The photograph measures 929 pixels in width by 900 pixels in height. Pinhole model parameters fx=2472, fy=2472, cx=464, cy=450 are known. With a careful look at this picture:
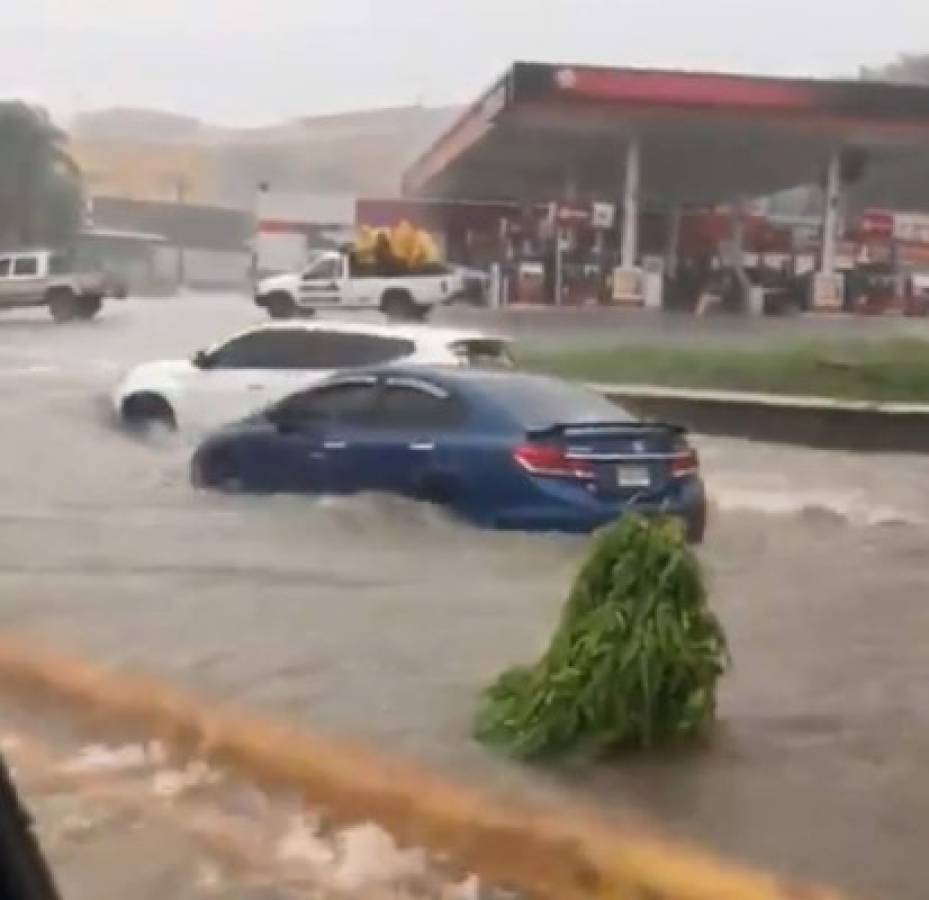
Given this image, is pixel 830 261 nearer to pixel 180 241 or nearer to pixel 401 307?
pixel 401 307

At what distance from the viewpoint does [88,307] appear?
29.3 m

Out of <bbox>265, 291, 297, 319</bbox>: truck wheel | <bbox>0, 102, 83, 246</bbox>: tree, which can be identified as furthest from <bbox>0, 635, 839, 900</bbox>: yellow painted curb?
<bbox>265, 291, 297, 319</bbox>: truck wheel

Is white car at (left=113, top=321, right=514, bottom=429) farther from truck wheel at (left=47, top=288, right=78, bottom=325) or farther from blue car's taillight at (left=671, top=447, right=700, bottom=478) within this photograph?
truck wheel at (left=47, top=288, right=78, bottom=325)

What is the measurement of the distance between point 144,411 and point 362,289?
32.7 ft

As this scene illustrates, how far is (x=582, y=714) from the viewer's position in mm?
7477

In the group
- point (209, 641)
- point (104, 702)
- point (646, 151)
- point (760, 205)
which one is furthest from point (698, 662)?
point (760, 205)

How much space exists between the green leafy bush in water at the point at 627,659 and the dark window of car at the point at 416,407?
566 centimetres

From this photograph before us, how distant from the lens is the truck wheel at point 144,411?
60.6 ft

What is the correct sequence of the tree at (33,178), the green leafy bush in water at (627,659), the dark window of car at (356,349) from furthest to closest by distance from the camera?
the tree at (33,178), the dark window of car at (356,349), the green leafy bush in water at (627,659)

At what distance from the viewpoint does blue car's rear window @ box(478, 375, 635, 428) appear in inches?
517

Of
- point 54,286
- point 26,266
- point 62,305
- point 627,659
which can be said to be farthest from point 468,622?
point 62,305

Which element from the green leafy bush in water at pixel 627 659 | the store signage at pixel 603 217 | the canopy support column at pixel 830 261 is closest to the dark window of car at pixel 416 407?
the green leafy bush in water at pixel 627 659

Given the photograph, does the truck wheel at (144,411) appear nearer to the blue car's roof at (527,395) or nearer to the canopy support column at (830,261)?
the blue car's roof at (527,395)

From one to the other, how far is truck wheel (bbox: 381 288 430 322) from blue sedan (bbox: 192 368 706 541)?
12572mm
